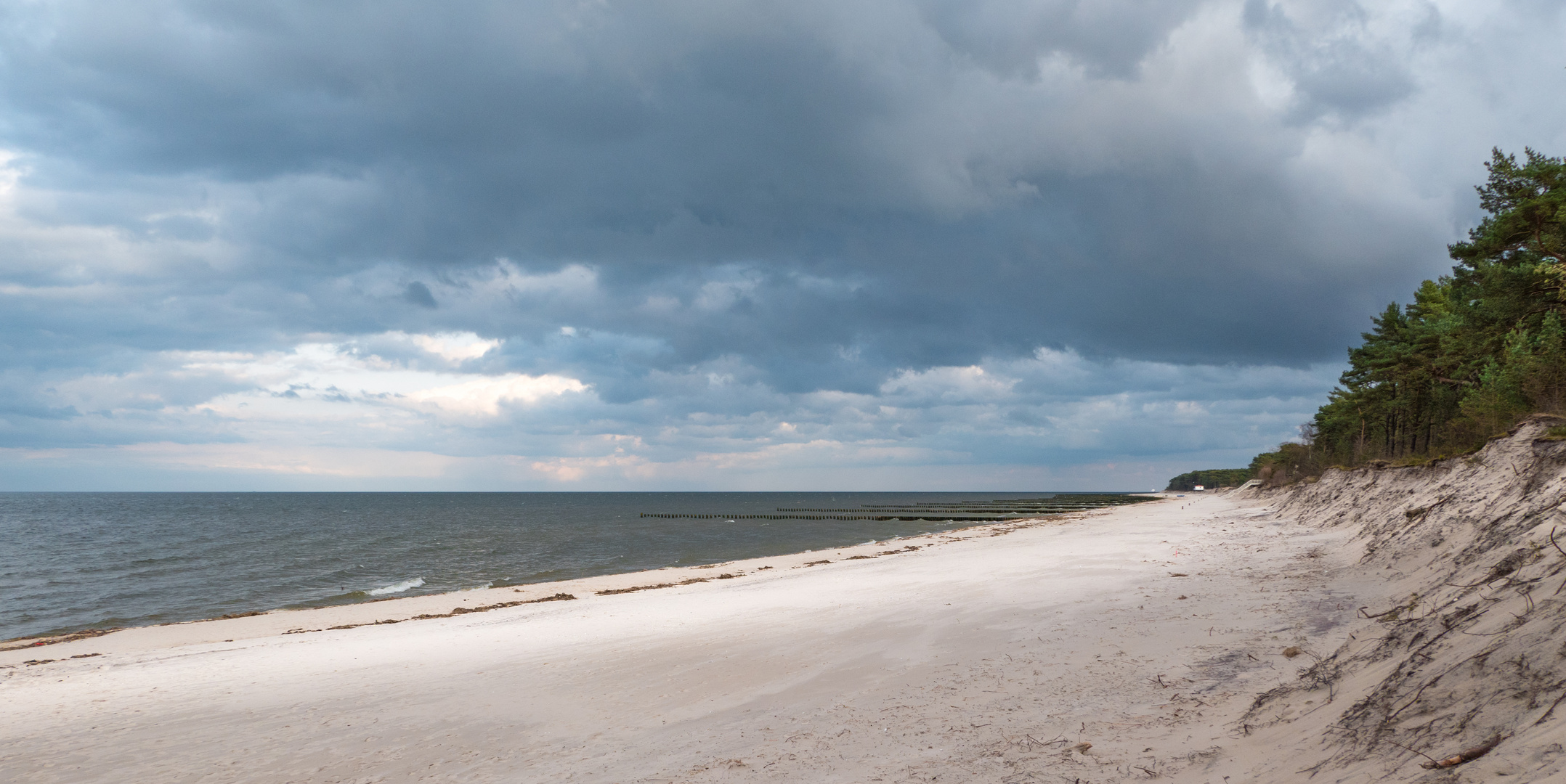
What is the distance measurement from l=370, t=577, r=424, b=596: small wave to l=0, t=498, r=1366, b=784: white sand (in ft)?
42.0

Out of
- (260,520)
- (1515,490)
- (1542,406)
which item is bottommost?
(260,520)

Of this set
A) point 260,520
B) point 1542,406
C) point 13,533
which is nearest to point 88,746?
point 1542,406

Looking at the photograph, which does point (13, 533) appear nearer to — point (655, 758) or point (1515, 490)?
point (655, 758)

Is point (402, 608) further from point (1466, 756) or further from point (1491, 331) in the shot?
point (1491, 331)

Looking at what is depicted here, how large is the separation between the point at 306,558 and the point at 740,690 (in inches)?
1966

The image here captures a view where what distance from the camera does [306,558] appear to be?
153ft

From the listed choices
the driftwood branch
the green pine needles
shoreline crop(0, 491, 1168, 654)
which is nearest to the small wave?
shoreline crop(0, 491, 1168, 654)

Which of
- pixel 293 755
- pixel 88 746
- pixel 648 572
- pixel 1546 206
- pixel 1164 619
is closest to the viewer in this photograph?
pixel 293 755

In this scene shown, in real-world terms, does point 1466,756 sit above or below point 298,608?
above

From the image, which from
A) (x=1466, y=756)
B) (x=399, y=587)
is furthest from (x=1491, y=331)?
(x=399, y=587)

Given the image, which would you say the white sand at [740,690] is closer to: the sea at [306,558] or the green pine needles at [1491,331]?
the sea at [306,558]

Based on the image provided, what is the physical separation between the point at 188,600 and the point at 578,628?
2578 cm

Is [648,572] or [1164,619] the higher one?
[1164,619]

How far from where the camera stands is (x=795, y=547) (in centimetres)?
5191
